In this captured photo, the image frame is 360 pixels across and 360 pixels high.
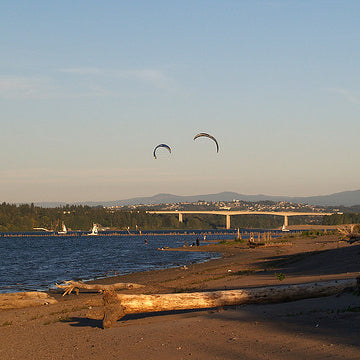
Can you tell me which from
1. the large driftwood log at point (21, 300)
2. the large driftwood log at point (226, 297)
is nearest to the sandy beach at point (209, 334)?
the large driftwood log at point (226, 297)

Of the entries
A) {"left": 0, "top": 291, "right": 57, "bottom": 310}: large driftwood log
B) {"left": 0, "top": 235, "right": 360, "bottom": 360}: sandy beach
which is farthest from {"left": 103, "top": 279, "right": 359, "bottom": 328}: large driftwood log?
{"left": 0, "top": 291, "right": 57, "bottom": 310}: large driftwood log

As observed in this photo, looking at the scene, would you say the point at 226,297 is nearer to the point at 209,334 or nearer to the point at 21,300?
the point at 209,334

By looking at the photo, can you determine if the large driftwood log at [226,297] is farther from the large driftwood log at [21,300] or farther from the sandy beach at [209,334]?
the large driftwood log at [21,300]

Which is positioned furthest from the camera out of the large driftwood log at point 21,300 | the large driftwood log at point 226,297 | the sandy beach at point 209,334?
the large driftwood log at point 21,300

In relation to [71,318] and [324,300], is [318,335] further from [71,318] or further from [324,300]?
[71,318]

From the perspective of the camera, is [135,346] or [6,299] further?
[6,299]

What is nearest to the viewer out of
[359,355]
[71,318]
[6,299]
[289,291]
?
[359,355]

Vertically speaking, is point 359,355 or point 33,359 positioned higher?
point 359,355

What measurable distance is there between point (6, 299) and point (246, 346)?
600 inches

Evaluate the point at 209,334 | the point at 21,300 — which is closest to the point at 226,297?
the point at 209,334

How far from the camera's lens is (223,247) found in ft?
286

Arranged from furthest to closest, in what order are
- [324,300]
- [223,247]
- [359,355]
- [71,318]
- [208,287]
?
1. [223,247]
2. [208,287]
3. [71,318]
4. [324,300]
5. [359,355]

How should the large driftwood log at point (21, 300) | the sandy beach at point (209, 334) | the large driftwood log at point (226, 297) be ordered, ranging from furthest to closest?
the large driftwood log at point (21, 300)
the large driftwood log at point (226, 297)
the sandy beach at point (209, 334)

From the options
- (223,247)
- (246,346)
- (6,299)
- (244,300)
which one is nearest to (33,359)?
(246,346)
